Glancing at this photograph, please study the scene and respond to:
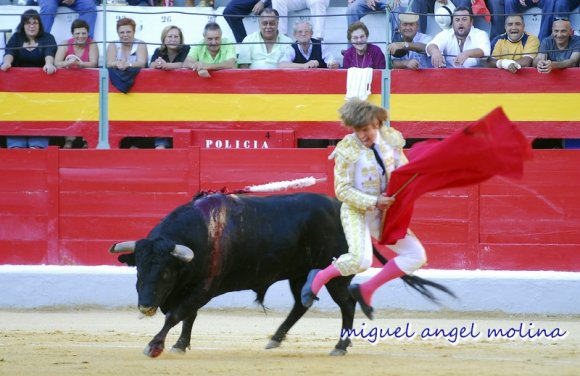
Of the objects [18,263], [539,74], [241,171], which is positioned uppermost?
[539,74]

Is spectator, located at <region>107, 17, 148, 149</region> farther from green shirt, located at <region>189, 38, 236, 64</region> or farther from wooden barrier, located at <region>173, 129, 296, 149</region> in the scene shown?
wooden barrier, located at <region>173, 129, 296, 149</region>

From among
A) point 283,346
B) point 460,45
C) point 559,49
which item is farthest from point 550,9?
point 283,346

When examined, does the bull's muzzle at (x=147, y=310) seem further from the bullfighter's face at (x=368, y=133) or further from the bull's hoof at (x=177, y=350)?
the bullfighter's face at (x=368, y=133)

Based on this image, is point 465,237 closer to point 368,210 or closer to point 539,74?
point 539,74

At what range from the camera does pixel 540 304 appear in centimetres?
906

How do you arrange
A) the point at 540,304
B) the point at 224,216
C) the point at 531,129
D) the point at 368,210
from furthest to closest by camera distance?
the point at 531,129
the point at 540,304
the point at 224,216
the point at 368,210

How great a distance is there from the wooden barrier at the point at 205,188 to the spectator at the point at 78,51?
0.91 m

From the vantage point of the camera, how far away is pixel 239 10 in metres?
10.3

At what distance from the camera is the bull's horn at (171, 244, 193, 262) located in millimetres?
6297

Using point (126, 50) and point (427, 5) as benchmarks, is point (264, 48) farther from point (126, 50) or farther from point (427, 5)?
point (427, 5)

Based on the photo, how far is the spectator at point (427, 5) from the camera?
998 cm

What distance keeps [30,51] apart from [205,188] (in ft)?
6.83

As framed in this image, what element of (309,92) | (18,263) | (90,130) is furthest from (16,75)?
(309,92)

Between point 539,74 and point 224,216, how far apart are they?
12.8 ft
